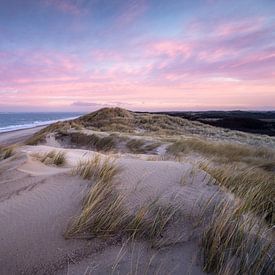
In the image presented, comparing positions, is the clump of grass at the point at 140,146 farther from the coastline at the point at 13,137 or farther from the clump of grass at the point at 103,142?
the coastline at the point at 13,137

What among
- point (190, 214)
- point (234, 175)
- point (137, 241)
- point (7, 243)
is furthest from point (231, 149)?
point (7, 243)

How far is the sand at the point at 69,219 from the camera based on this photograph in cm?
213

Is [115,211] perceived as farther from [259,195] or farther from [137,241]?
[259,195]

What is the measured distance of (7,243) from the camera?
7.71 feet

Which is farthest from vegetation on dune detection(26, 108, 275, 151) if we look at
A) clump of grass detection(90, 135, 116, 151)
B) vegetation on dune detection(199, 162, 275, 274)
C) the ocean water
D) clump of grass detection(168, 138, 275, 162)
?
vegetation on dune detection(199, 162, 275, 274)

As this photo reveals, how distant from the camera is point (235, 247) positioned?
227 cm

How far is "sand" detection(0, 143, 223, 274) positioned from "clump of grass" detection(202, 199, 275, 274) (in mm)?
138

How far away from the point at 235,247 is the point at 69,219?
1685 millimetres

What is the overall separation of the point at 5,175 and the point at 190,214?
3.00 m

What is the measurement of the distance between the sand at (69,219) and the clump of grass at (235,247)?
5.4 inches

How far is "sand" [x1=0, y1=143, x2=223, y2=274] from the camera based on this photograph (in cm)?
213

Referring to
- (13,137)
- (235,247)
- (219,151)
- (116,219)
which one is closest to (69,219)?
(116,219)

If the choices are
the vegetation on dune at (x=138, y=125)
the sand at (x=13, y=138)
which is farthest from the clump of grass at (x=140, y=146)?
the sand at (x=13, y=138)

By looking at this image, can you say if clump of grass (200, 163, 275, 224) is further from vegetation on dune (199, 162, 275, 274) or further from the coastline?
the coastline
